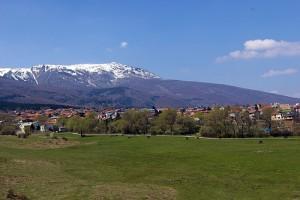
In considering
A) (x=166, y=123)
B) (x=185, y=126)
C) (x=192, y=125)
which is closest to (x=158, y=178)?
(x=185, y=126)

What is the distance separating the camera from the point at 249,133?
144875 mm

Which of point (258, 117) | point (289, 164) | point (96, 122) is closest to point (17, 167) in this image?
point (289, 164)

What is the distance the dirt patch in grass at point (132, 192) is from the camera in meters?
41.0

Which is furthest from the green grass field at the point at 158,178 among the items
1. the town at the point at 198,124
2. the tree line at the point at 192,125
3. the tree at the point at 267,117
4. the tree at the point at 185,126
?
the tree at the point at 185,126

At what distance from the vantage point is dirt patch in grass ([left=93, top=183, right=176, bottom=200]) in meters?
41.0

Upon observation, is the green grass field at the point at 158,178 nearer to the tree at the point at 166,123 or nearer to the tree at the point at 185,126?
the tree at the point at 185,126

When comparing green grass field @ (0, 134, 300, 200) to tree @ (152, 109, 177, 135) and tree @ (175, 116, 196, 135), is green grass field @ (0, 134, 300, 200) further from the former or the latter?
tree @ (152, 109, 177, 135)

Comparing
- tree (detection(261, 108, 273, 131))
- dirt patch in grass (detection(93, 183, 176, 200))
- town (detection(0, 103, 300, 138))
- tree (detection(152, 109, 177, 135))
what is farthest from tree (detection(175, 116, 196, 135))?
dirt patch in grass (detection(93, 183, 176, 200))

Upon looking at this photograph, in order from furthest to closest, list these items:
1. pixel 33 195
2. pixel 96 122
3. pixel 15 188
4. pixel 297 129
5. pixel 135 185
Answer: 1. pixel 96 122
2. pixel 297 129
3. pixel 135 185
4. pixel 15 188
5. pixel 33 195

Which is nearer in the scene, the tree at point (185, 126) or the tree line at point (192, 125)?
the tree line at point (192, 125)

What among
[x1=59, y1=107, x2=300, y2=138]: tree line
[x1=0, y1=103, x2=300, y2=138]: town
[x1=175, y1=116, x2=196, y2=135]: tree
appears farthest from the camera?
[x1=175, y1=116, x2=196, y2=135]: tree

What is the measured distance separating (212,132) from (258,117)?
23.3 meters

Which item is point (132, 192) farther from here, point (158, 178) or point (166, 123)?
point (166, 123)

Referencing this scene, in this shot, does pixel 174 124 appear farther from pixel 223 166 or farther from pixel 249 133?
pixel 223 166
